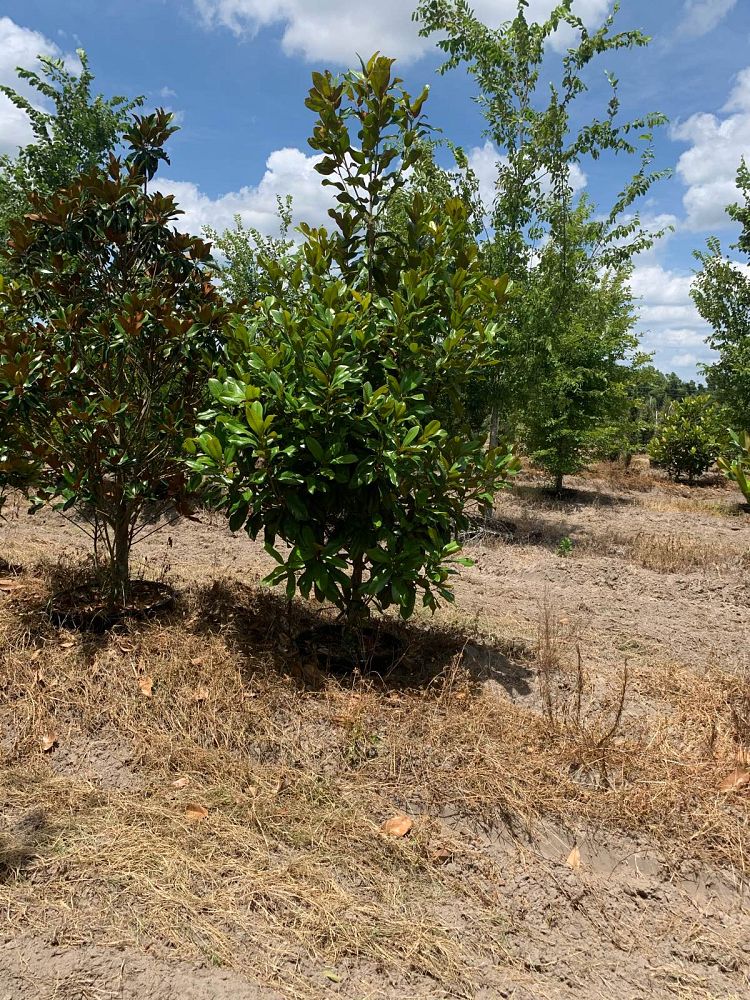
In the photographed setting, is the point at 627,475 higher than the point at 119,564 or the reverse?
higher

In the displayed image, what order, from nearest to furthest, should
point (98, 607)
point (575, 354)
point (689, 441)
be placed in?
point (98, 607), point (575, 354), point (689, 441)

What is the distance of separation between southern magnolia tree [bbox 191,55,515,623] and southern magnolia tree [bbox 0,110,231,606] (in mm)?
499

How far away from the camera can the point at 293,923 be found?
2.24 m

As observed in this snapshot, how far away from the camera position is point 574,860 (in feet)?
8.71

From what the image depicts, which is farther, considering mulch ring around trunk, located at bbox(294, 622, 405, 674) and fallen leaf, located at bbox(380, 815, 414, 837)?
mulch ring around trunk, located at bbox(294, 622, 405, 674)

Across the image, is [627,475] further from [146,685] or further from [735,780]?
[146,685]

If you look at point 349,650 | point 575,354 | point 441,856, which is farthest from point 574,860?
point 575,354

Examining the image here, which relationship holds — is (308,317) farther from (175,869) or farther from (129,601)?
(175,869)

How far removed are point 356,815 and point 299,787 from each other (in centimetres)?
31

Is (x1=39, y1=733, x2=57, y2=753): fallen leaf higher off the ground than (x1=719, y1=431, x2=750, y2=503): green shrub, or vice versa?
(x1=719, y1=431, x2=750, y2=503): green shrub

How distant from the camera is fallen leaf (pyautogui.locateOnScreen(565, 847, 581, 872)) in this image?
263cm

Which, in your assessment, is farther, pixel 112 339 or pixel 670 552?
pixel 670 552

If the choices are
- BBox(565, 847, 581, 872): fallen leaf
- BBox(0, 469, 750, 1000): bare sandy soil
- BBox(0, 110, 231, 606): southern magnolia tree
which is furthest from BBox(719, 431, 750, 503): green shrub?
BBox(0, 110, 231, 606): southern magnolia tree

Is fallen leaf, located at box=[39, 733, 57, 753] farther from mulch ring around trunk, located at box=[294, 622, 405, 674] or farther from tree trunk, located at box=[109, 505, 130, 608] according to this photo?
mulch ring around trunk, located at box=[294, 622, 405, 674]
